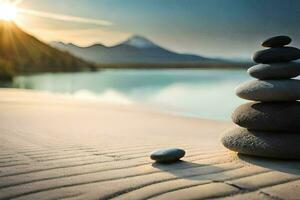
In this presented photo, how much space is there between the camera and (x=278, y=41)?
571 cm

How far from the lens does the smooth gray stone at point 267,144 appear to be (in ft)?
17.1

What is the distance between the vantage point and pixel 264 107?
5.59m

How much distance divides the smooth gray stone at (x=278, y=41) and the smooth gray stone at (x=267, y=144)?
1.18m

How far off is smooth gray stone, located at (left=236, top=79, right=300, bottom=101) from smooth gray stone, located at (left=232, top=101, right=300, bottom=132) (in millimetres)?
100

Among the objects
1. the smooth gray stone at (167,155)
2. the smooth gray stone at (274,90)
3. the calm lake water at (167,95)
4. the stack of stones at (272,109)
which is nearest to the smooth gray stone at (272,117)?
the stack of stones at (272,109)

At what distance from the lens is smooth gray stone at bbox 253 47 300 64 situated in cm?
561

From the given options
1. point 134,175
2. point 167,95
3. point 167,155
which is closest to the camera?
point 134,175

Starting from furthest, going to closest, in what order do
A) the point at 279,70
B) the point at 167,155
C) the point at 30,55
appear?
the point at 30,55 → the point at 279,70 → the point at 167,155

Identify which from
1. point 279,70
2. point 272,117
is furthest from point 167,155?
point 279,70

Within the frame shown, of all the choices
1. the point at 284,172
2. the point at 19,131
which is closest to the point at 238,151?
the point at 284,172

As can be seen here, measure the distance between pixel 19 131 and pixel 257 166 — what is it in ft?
17.5

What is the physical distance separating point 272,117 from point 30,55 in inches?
4166

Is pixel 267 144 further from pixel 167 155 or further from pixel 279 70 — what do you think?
pixel 167 155

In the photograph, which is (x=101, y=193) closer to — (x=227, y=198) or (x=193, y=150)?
(x=227, y=198)
